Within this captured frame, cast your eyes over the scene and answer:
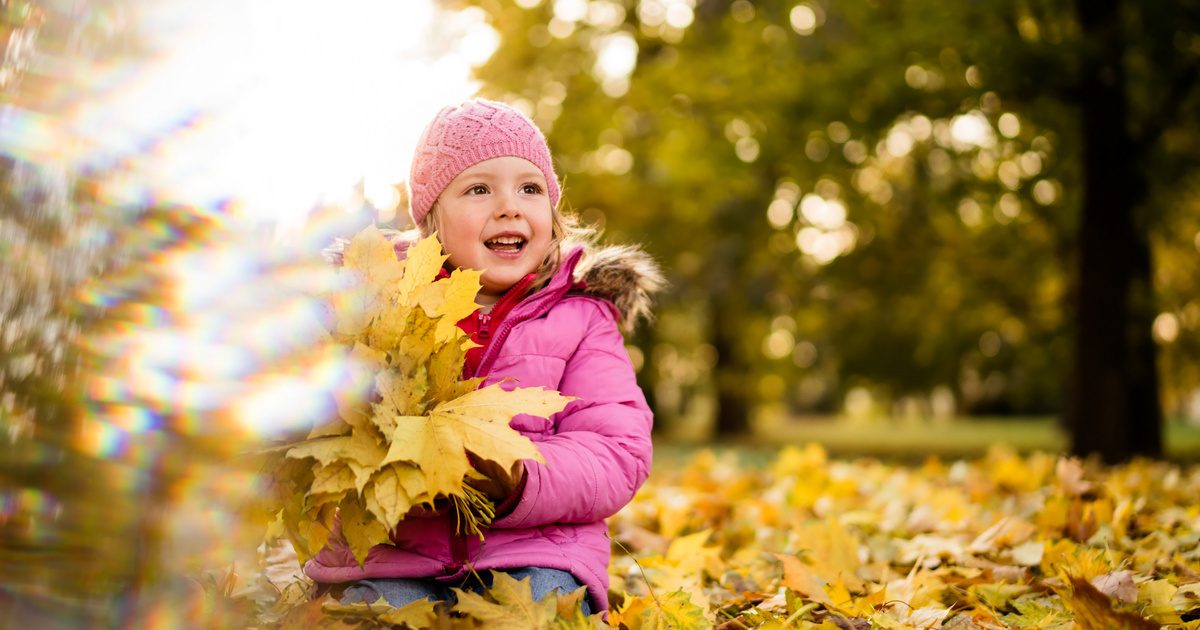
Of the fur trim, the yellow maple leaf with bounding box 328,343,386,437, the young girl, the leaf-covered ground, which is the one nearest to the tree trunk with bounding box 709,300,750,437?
the leaf-covered ground

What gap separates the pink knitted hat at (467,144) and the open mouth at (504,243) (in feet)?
0.59

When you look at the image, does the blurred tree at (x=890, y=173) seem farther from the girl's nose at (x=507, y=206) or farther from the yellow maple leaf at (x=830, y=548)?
the girl's nose at (x=507, y=206)

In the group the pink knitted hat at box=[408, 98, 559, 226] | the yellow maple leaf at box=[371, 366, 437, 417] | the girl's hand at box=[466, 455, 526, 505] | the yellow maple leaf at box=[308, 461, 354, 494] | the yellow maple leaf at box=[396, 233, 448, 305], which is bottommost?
the girl's hand at box=[466, 455, 526, 505]

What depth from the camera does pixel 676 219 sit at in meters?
15.5

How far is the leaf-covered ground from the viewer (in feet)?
6.68

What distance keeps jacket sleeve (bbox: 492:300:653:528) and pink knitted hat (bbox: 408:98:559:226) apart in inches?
16.2

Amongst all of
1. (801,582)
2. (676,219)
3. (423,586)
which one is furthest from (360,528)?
(676,219)

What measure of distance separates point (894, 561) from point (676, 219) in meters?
12.7

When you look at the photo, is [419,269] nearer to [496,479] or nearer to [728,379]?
[496,479]

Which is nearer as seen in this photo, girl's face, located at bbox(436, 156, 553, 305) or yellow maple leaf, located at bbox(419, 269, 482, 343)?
yellow maple leaf, located at bbox(419, 269, 482, 343)

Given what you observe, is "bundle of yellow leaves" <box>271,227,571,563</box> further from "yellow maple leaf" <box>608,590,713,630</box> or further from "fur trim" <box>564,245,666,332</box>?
"fur trim" <box>564,245,666,332</box>

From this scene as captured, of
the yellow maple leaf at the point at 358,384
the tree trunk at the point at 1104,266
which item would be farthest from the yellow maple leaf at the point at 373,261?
the tree trunk at the point at 1104,266

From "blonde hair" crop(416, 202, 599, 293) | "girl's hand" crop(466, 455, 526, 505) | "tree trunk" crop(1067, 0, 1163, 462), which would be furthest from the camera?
"tree trunk" crop(1067, 0, 1163, 462)

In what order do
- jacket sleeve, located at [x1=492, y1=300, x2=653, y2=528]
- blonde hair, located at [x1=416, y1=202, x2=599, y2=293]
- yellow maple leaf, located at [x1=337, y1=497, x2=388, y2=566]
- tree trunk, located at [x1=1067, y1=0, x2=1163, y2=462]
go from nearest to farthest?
yellow maple leaf, located at [x1=337, y1=497, x2=388, y2=566] → jacket sleeve, located at [x1=492, y1=300, x2=653, y2=528] → blonde hair, located at [x1=416, y1=202, x2=599, y2=293] → tree trunk, located at [x1=1067, y1=0, x2=1163, y2=462]
